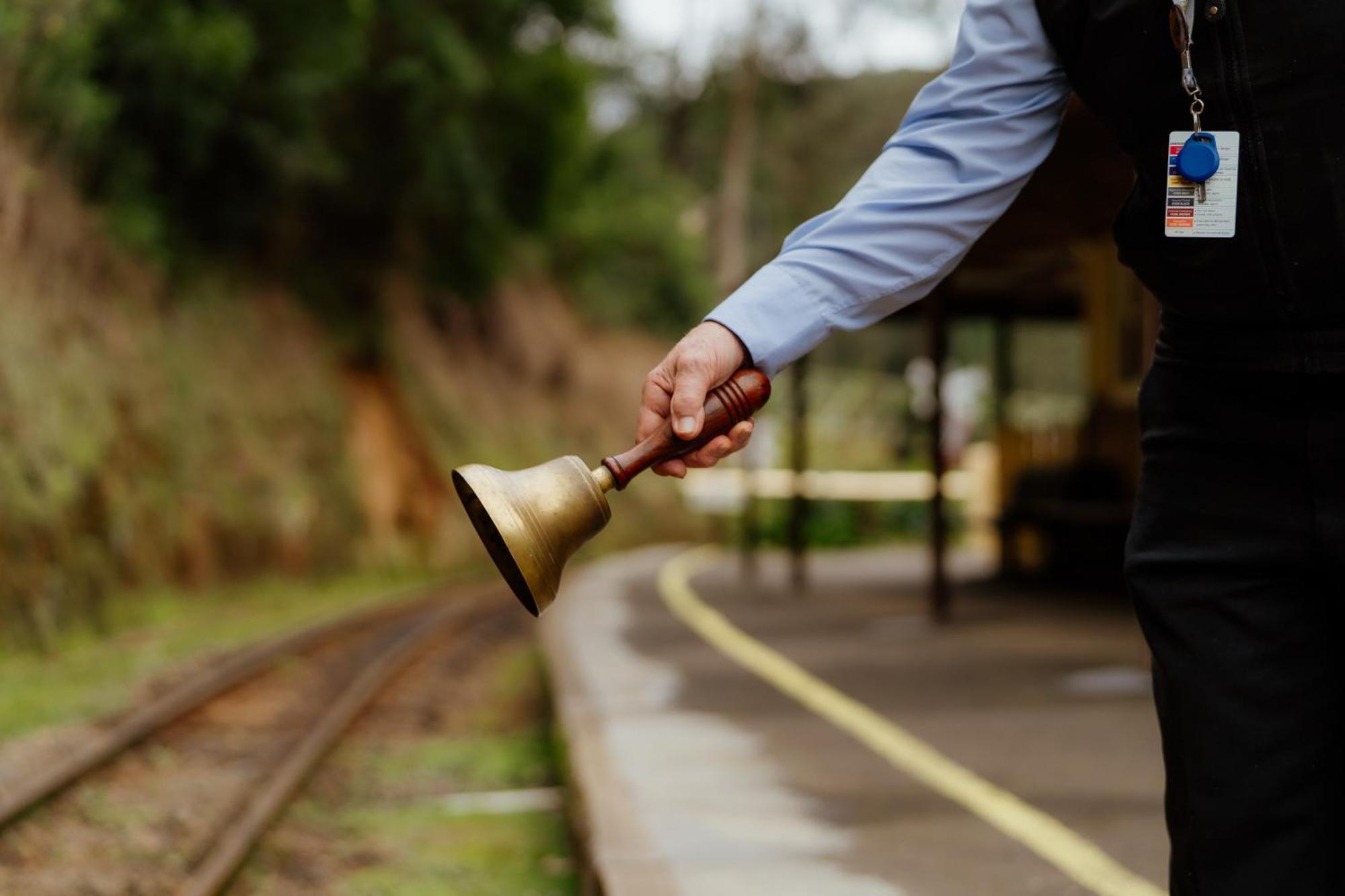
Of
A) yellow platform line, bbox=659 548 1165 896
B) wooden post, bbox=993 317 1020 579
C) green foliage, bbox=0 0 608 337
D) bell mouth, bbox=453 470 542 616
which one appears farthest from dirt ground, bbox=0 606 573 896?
wooden post, bbox=993 317 1020 579

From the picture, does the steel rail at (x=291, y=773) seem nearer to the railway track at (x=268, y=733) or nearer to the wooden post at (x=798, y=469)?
the railway track at (x=268, y=733)

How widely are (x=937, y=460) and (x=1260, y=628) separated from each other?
8.67 m

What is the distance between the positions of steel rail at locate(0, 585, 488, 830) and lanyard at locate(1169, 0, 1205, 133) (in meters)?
5.12

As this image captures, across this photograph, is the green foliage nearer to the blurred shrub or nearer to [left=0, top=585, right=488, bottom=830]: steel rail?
[left=0, top=585, right=488, bottom=830]: steel rail

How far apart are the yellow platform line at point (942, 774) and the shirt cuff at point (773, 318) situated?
2.58 meters

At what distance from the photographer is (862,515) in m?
25.3

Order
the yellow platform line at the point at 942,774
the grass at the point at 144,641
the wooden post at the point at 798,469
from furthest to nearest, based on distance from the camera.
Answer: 1. the wooden post at the point at 798,469
2. the grass at the point at 144,641
3. the yellow platform line at the point at 942,774

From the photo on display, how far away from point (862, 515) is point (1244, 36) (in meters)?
23.9

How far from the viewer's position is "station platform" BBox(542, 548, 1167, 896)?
13.7ft

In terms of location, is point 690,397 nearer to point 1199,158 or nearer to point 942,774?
point 1199,158

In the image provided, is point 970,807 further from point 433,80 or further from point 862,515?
point 862,515

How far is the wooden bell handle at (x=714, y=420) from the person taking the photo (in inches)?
73.4

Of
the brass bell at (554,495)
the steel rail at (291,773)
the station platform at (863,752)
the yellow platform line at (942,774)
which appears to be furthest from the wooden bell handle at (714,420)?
the steel rail at (291,773)

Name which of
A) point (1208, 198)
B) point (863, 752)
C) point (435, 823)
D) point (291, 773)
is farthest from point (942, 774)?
point (1208, 198)
